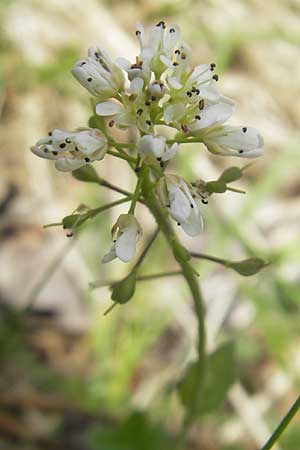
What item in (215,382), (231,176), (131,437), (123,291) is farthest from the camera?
(131,437)

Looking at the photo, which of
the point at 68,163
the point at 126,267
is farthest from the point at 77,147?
the point at 126,267

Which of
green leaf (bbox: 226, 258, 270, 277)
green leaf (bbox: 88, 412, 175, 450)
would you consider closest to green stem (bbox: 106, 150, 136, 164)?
green leaf (bbox: 226, 258, 270, 277)

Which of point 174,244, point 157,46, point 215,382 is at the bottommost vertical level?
point 215,382

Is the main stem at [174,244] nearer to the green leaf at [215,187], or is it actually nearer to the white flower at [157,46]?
the green leaf at [215,187]

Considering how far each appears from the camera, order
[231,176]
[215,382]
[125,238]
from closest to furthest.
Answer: [125,238] → [231,176] → [215,382]

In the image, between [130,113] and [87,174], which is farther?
[87,174]

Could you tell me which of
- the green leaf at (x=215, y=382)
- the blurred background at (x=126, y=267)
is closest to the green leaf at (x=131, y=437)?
the blurred background at (x=126, y=267)

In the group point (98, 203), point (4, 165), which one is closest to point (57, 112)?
point (4, 165)

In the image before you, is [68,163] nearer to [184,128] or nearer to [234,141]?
[184,128]
